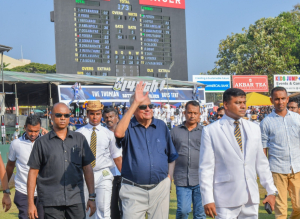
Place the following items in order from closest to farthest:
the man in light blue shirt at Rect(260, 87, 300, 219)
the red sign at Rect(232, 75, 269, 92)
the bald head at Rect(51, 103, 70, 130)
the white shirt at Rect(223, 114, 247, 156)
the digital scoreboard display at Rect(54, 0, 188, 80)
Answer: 1. the white shirt at Rect(223, 114, 247, 156)
2. the bald head at Rect(51, 103, 70, 130)
3. the man in light blue shirt at Rect(260, 87, 300, 219)
4. the digital scoreboard display at Rect(54, 0, 188, 80)
5. the red sign at Rect(232, 75, 269, 92)

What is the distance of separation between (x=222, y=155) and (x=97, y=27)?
25.9 m

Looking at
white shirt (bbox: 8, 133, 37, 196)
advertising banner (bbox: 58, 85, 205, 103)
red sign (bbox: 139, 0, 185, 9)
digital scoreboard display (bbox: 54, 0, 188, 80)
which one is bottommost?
white shirt (bbox: 8, 133, 37, 196)

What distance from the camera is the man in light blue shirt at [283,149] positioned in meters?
5.05

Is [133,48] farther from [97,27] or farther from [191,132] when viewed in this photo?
[191,132]

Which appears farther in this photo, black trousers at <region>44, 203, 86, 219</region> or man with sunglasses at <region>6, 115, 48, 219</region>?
man with sunglasses at <region>6, 115, 48, 219</region>

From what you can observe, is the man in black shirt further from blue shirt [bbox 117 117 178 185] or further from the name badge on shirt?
the name badge on shirt

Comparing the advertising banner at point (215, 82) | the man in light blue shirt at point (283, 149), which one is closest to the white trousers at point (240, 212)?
the man in light blue shirt at point (283, 149)

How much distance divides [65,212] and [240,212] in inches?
70.1

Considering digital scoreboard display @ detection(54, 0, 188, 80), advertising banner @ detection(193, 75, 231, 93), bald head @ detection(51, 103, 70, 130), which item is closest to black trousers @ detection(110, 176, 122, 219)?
bald head @ detection(51, 103, 70, 130)

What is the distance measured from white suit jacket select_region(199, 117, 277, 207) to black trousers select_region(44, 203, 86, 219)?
52.1 inches

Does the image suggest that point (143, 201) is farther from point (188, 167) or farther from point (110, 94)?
point (110, 94)

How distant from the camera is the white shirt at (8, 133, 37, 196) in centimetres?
497

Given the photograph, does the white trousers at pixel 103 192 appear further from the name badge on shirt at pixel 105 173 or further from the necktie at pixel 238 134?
the necktie at pixel 238 134

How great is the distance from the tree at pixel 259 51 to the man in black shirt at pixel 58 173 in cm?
4026
